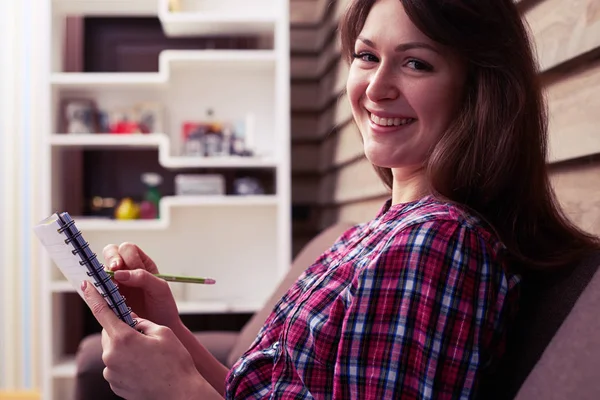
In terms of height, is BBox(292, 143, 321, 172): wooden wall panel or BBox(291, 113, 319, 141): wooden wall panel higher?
BBox(291, 113, 319, 141): wooden wall panel

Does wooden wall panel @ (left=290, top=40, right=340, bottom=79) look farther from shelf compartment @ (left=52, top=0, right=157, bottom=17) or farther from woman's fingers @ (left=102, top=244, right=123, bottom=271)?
woman's fingers @ (left=102, top=244, right=123, bottom=271)

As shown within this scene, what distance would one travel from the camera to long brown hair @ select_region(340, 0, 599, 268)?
3.45 feet

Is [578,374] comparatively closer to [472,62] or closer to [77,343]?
[472,62]

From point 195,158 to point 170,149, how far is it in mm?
385

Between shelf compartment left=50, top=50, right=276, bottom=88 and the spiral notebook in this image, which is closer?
the spiral notebook

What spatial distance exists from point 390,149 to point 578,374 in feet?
1.70

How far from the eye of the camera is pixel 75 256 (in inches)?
42.4

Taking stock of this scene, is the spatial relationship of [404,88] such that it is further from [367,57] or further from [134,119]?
[134,119]

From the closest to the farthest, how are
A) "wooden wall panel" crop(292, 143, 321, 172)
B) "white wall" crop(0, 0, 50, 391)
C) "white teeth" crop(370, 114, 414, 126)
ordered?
"white teeth" crop(370, 114, 414, 126)
"white wall" crop(0, 0, 50, 391)
"wooden wall panel" crop(292, 143, 321, 172)

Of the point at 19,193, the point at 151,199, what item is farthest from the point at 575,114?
the point at 19,193

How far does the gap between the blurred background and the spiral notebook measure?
1758 mm

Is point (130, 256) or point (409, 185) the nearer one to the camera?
point (409, 185)

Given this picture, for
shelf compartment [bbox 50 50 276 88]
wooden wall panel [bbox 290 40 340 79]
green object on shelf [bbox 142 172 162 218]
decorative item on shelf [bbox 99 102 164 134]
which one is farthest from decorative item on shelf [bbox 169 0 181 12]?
green object on shelf [bbox 142 172 162 218]

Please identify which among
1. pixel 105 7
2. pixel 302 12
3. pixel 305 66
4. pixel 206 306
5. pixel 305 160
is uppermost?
pixel 302 12
